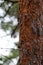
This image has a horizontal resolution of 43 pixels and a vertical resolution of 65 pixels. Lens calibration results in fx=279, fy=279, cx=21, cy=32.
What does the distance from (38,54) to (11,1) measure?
1.29 meters

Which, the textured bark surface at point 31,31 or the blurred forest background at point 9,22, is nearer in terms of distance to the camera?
the textured bark surface at point 31,31

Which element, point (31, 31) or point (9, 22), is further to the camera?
point (9, 22)

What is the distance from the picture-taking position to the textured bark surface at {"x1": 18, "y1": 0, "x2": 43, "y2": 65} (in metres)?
1.93

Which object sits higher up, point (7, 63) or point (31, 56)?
point (31, 56)

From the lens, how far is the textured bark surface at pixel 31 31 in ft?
6.34

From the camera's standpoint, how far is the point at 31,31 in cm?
199

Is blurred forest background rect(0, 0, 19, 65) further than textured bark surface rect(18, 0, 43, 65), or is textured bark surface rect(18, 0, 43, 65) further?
blurred forest background rect(0, 0, 19, 65)

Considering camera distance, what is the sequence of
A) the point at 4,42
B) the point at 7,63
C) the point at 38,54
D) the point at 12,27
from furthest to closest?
1. the point at 4,42
2. the point at 12,27
3. the point at 7,63
4. the point at 38,54

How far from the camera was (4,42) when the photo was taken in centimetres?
421

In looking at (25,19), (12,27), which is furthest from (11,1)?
(25,19)

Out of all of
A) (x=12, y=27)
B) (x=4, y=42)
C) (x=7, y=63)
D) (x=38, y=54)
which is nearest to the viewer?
(x=38, y=54)

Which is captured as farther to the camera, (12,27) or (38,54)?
(12,27)

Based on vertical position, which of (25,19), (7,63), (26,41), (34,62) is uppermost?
(25,19)

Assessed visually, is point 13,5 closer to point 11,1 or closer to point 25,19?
point 11,1
